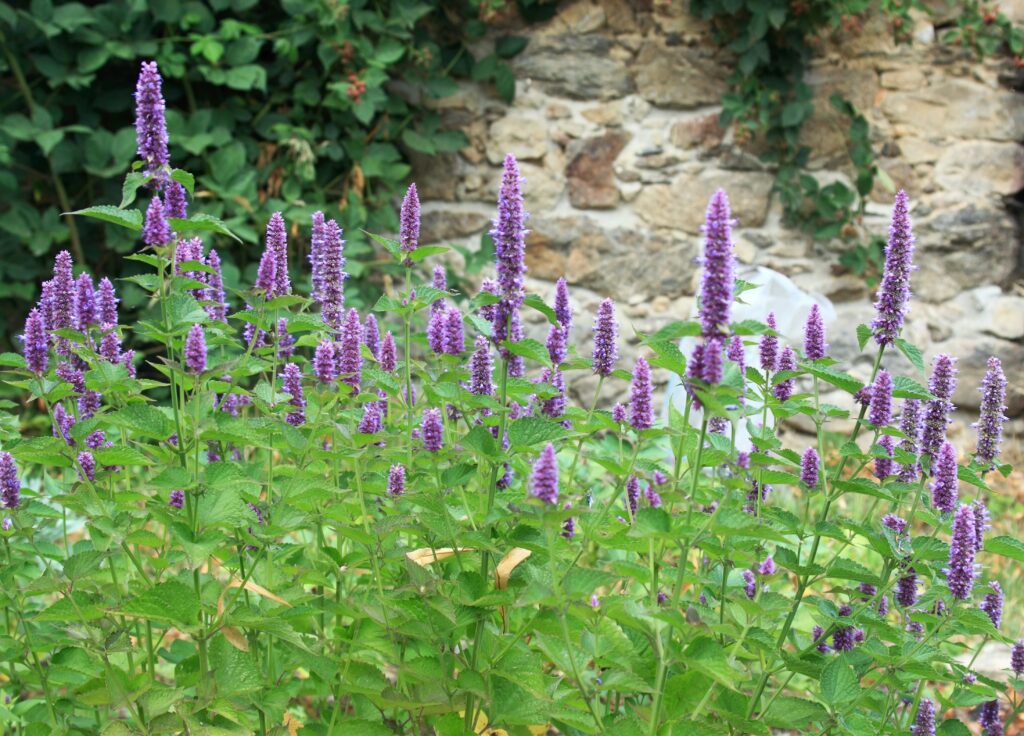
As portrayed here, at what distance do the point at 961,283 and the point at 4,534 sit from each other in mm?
4790

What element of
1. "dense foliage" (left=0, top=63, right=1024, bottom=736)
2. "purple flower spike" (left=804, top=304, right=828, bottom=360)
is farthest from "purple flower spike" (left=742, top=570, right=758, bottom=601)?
"purple flower spike" (left=804, top=304, right=828, bottom=360)

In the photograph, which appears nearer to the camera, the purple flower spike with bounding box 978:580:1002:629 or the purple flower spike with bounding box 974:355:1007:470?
the purple flower spike with bounding box 974:355:1007:470

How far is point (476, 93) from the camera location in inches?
216

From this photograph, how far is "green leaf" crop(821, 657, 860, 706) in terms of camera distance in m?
1.67

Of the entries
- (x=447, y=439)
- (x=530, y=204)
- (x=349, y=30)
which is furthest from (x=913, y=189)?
(x=447, y=439)

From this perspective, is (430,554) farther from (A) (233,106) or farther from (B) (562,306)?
(A) (233,106)

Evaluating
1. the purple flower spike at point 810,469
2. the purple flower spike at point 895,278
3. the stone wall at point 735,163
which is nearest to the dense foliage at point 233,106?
the stone wall at point 735,163

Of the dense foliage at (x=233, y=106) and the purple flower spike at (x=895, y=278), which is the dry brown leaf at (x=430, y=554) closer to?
the purple flower spike at (x=895, y=278)

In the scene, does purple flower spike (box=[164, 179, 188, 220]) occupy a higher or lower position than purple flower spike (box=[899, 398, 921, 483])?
higher

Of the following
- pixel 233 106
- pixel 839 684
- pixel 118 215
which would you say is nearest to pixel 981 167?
pixel 233 106

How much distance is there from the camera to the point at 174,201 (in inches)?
69.5

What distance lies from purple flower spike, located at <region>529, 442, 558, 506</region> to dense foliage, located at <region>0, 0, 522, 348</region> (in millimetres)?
3776

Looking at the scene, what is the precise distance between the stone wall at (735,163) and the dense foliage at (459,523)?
344 centimetres

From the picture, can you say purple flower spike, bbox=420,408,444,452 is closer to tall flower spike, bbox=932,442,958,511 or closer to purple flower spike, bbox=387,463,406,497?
purple flower spike, bbox=387,463,406,497
